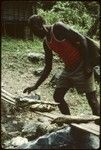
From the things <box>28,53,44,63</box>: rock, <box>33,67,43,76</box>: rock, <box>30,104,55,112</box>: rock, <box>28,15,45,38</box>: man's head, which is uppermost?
<box>28,15,45,38</box>: man's head

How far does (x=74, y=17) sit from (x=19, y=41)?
4528mm

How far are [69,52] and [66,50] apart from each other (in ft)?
0.18

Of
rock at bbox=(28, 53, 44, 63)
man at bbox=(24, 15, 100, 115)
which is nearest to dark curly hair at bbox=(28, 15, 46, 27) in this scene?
man at bbox=(24, 15, 100, 115)

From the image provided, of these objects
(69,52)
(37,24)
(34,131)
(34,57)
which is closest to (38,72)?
(34,57)

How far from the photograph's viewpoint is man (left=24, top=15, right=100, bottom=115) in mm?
4973

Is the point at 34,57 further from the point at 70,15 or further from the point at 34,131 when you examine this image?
the point at 70,15

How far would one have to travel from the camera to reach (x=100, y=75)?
9227 mm

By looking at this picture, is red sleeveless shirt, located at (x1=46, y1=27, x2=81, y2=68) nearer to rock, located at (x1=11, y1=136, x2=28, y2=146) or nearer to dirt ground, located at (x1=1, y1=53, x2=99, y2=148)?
rock, located at (x1=11, y1=136, x2=28, y2=146)

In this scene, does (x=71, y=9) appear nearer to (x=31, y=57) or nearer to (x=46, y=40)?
(x=31, y=57)

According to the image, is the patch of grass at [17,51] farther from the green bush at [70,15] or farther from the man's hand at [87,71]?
the man's hand at [87,71]

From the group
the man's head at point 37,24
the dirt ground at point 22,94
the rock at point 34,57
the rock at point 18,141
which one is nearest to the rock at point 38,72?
the dirt ground at point 22,94

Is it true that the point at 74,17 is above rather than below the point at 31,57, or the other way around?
above

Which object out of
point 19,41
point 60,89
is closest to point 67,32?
point 60,89

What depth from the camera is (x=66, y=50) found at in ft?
16.8
